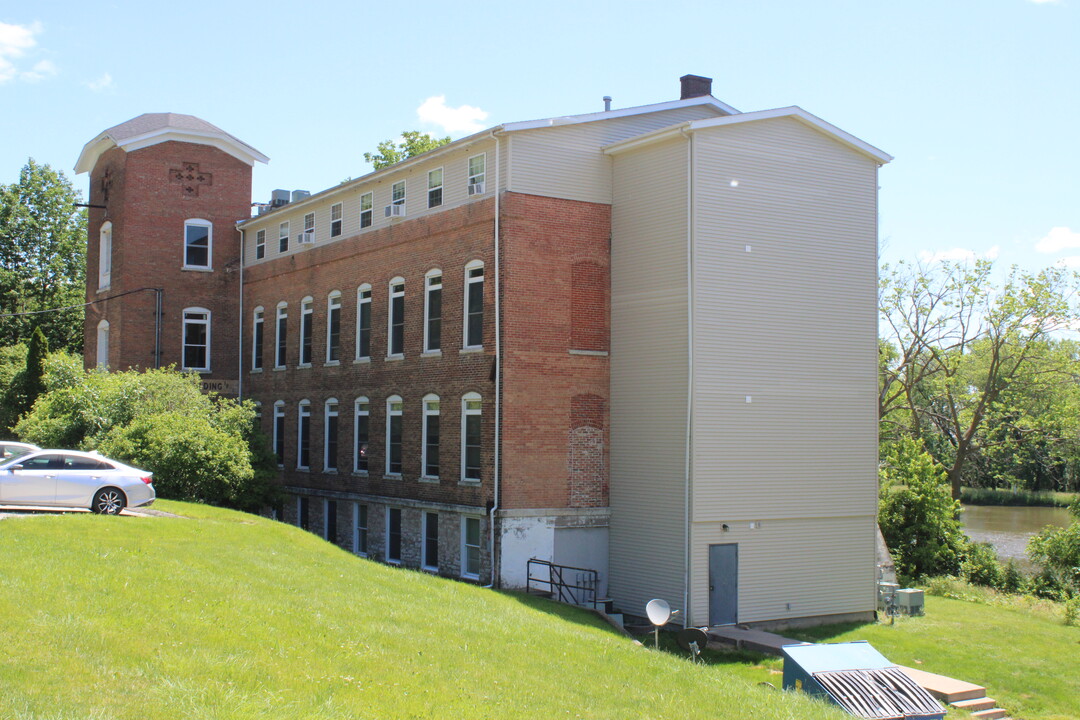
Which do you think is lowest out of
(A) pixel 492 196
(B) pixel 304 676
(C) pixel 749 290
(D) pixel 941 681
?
(D) pixel 941 681

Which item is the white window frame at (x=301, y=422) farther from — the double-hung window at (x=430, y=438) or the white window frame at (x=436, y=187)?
the white window frame at (x=436, y=187)

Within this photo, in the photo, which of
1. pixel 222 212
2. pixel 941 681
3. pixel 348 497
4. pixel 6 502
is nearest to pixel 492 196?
pixel 348 497

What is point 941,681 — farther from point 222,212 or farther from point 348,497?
point 222,212

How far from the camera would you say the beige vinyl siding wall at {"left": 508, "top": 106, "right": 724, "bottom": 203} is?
25016 millimetres

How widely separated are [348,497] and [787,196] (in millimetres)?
15228

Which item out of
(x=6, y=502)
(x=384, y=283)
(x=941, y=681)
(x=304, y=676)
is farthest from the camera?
(x=384, y=283)

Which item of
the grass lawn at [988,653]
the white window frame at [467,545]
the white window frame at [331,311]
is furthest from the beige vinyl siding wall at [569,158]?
the grass lawn at [988,653]

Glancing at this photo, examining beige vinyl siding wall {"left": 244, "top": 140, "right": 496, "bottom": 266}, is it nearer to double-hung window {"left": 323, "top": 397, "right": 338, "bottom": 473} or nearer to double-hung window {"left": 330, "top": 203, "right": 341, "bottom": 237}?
double-hung window {"left": 330, "top": 203, "right": 341, "bottom": 237}

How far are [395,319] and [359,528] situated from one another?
247 inches

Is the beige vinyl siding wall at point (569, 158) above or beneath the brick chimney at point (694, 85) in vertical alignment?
beneath

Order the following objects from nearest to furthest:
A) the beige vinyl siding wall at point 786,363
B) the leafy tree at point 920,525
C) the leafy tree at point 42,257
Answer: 1. the beige vinyl siding wall at point 786,363
2. the leafy tree at point 920,525
3. the leafy tree at point 42,257

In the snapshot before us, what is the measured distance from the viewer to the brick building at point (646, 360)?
2397 centimetres

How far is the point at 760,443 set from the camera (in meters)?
24.4

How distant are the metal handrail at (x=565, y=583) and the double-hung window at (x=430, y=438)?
170 inches
